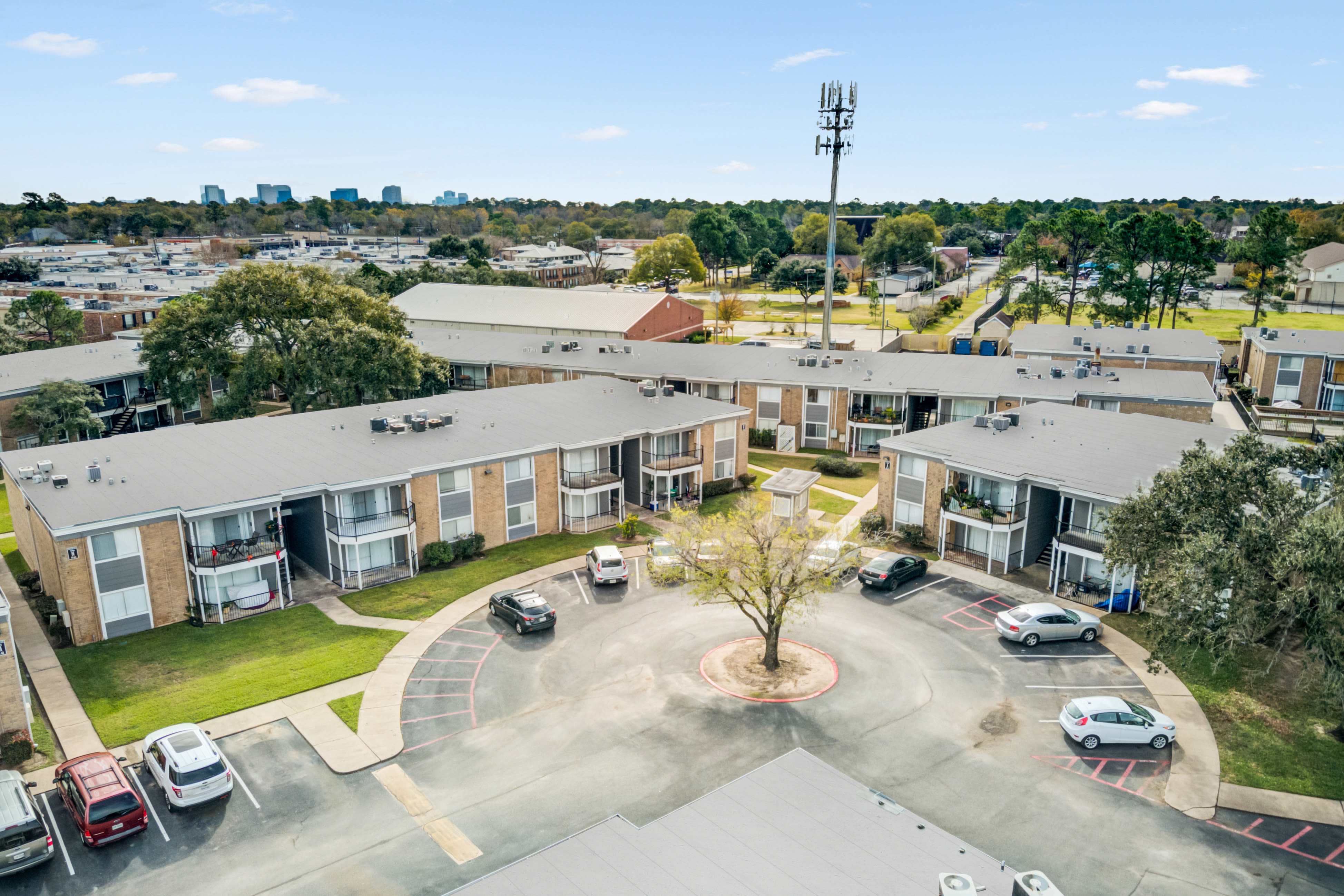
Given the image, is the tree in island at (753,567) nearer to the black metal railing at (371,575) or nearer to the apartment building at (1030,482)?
the apartment building at (1030,482)

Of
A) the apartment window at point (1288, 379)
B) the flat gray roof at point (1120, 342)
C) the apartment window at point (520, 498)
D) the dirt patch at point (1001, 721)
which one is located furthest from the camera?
the flat gray roof at point (1120, 342)

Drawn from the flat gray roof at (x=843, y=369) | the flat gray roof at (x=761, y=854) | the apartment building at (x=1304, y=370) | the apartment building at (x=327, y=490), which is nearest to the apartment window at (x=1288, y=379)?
the apartment building at (x=1304, y=370)

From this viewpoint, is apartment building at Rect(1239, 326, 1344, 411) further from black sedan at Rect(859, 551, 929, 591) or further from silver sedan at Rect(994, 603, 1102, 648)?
silver sedan at Rect(994, 603, 1102, 648)

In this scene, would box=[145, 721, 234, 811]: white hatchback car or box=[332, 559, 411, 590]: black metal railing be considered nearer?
box=[145, 721, 234, 811]: white hatchback car

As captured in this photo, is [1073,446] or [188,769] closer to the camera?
[188,769]

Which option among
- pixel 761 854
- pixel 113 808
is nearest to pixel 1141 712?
pixel 761 854

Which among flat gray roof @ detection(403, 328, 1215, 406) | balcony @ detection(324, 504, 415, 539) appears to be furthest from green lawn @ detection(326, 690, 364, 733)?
flat gray roof @ detection(403, 328, 1215, 406)

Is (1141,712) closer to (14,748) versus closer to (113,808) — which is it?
(113,808)
